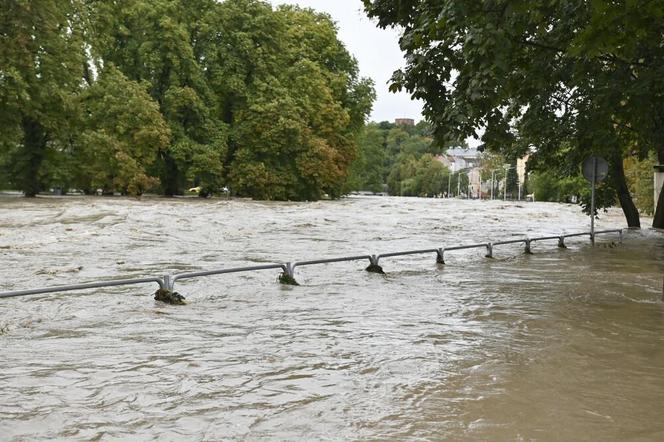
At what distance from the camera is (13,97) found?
33.9 meters

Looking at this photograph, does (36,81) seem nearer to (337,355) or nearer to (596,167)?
(596,167)

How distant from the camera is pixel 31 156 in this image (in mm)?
39031

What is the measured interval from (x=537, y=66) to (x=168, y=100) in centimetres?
Answer: 3306

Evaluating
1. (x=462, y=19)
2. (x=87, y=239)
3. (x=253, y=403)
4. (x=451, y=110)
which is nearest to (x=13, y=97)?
(x=87, y=239)

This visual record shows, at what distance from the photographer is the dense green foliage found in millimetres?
36750

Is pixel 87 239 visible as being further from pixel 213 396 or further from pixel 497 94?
pixel 213 396

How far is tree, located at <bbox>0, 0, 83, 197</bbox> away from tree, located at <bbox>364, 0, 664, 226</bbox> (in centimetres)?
2558

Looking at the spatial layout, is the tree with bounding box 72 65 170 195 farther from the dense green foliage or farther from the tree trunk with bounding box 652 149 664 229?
the tree trunk with bounding box 652 149 664 229

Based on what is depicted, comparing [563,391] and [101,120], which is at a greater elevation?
[101,120]

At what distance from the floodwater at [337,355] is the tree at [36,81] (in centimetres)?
2469

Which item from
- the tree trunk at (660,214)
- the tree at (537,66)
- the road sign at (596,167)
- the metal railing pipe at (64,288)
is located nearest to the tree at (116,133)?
the tree at (537,66)

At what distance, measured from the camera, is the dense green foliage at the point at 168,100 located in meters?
36.8

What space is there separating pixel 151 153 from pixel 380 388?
39655mm

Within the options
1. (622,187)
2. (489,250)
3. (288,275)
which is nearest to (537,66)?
(489,250)
